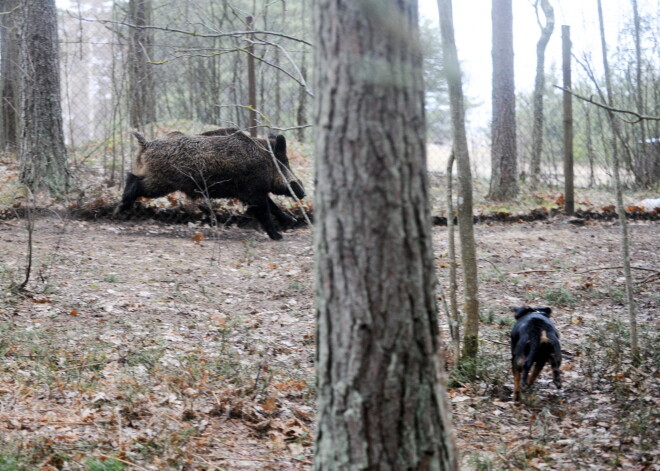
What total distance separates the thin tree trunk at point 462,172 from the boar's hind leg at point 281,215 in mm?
6639

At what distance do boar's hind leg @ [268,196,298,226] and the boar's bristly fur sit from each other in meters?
0.38

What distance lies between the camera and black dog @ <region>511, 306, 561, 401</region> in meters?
4.89

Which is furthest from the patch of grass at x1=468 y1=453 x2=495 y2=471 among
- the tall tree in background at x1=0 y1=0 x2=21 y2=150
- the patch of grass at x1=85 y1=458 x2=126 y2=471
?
the tall tree in background at x1=0 y1=0 x2=21 y2=150

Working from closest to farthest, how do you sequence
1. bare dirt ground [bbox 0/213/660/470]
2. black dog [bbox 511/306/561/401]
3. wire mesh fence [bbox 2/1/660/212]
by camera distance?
1. bare dirt ground [bbox 0/213/660/470]
2. black dog [bbox 511/306/561/401]
3. wire mesh fence [bbox 2/1/660/212]

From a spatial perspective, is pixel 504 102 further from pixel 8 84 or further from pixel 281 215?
pixel 8 84

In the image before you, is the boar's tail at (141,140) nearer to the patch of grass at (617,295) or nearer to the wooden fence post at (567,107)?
the wooden fence post at (567,107)

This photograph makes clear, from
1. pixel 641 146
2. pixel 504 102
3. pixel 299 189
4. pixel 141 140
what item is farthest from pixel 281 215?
pixel 641 146

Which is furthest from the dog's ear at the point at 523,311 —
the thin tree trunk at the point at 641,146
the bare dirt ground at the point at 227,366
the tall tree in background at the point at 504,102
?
the thin tree trunk at the point at 641,146

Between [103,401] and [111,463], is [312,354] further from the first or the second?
[111,463]

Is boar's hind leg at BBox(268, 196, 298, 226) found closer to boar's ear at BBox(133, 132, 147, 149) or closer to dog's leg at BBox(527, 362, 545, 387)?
boar's ear at BBox(133, 132, 147, 149)

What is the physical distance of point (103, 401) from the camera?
→ 4637 mm

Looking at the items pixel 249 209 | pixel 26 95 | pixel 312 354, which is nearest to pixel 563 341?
pixel 312 354

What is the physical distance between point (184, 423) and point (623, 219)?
385 cm

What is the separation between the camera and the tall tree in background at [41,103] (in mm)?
10641
